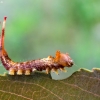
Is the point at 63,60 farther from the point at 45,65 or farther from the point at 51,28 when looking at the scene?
the point at 51,28

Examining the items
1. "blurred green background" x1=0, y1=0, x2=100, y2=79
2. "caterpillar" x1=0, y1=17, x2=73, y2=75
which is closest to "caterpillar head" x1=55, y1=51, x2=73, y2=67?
"caterpillar" x1=0, y1=17, x2=73, y2=75

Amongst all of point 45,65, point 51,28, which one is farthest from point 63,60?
point 51,28

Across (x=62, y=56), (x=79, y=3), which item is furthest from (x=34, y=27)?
(x=62, y=56)

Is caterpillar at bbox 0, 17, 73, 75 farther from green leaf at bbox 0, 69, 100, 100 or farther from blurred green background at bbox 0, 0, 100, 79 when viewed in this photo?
blurred green background at bbox 0, 0, 100, 79

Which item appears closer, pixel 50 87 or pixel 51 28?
pixel 50 87

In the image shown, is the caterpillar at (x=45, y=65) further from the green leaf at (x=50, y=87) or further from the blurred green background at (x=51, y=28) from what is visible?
the blurred green background at (x=51, y=28)
